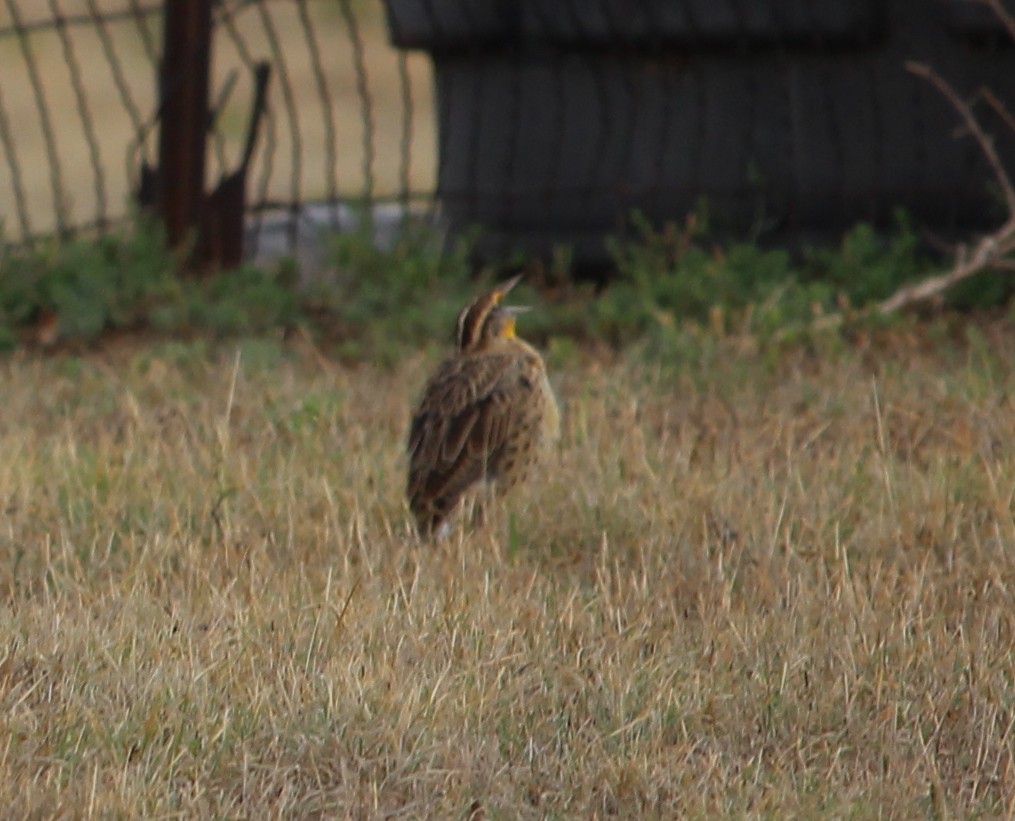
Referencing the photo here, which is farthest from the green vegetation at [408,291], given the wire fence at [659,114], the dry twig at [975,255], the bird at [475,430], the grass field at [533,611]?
the bird at [475,430]

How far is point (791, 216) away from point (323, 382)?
10.1 feet

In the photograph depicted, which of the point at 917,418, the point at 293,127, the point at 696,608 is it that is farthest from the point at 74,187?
the point at 696,608

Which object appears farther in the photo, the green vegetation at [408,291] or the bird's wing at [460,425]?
the green vegetation at [408,291]

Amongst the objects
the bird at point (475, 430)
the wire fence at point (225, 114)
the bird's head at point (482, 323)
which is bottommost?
the wire fence at point (225, 114)

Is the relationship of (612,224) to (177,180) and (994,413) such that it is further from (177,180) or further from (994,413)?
(994,413)

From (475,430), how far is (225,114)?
1681 cm

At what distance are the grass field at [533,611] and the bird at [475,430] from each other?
13cm

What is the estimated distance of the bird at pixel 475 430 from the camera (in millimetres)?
6547

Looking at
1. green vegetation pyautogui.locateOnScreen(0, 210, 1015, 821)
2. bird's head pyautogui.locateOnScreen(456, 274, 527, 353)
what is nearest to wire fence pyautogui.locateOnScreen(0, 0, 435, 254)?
green vegetation pyautogui.locateOnScreen(0, 210, 1015, 821)

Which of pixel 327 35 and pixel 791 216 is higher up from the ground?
pixel 791 216

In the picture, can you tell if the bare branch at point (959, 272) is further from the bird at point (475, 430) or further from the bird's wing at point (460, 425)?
the bird's wing at point (460, 425)

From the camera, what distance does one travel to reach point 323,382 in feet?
28.6

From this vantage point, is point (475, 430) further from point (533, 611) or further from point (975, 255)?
point (975, 255)

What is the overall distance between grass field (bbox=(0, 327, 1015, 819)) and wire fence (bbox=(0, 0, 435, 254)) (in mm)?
2988
